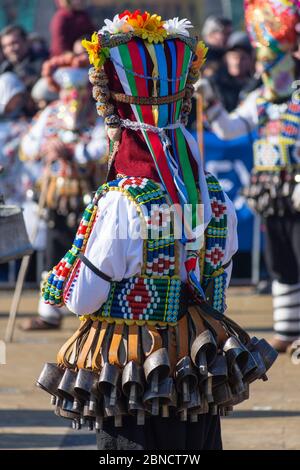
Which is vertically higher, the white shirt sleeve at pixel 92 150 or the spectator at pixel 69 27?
the spectator at pixel 69 27

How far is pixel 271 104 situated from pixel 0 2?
9.19 meters

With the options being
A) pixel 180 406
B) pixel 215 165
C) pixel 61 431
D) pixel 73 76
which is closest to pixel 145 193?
pixel 180 406

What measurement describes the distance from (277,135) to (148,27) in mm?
4027

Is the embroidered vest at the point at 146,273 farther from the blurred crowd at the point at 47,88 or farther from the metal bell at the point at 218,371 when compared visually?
the blurred crowd at the point at 47,88

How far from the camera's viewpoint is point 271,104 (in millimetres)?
8922

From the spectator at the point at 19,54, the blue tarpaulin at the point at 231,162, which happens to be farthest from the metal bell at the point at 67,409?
the spectator at the point at 19,54

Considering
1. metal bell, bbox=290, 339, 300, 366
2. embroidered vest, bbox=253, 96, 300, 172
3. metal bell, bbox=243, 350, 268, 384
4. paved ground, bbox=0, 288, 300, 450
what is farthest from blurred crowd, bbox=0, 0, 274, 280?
metal bell, bbox=243, 350, 268, 384

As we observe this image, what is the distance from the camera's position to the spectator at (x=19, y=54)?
1284 centimetres

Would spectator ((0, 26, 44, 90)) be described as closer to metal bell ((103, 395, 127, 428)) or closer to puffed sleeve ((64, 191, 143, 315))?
puffed sleeve ((64, 191, 143, 315))

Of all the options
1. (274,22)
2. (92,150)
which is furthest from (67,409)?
(92,150)

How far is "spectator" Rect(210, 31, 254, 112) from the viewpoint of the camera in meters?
12.5

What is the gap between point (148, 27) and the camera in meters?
4.91

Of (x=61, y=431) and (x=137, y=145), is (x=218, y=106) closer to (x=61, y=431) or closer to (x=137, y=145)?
(x=61, y=431)

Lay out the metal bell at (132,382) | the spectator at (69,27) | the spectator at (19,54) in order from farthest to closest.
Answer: the spectator at (19,54), the spectator at (69,27), the metal bell at (132,382)
